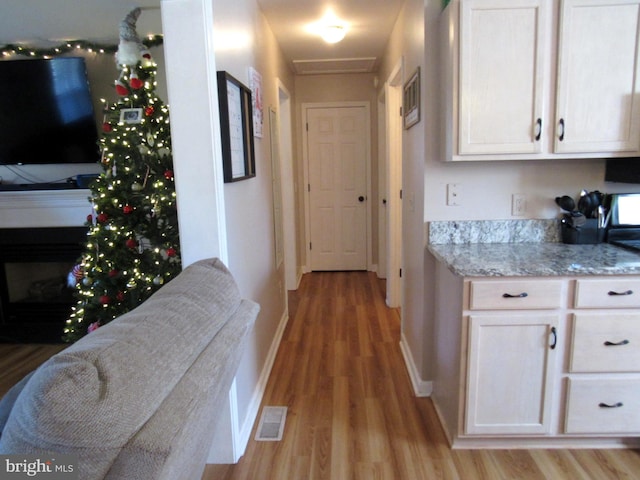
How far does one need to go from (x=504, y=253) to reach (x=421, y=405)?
3.23 ft

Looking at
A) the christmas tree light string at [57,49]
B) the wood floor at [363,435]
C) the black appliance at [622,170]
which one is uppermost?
the christmas tree light string at [57,49]

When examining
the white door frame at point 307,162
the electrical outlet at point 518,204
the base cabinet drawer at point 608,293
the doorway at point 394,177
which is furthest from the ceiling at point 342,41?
the base cabinet drawer at point 608,293

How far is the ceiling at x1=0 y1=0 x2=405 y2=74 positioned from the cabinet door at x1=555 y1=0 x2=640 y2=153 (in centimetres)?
125

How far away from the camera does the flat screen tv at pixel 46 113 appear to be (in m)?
3.23

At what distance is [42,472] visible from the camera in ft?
2.09

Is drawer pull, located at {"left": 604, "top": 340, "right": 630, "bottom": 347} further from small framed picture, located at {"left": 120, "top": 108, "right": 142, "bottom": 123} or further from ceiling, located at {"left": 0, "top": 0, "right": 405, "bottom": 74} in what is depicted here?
small framed picture, located at {"left": 120, "top": 108, "right": 142, "bottom": 123}

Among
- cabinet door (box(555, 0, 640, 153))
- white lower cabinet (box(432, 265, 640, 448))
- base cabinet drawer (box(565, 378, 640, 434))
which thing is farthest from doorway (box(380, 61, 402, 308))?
base cabinet drawer (box(565, 378, 640, 434))

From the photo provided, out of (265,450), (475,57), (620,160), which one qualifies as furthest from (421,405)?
(475,57)

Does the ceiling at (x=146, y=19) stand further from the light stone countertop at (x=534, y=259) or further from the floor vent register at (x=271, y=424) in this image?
the floor vent register at (x=271, y=424)

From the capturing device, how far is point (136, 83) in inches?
87.5

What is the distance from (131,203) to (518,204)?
2116 millimetres

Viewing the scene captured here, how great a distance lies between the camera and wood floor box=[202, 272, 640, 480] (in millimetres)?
1863

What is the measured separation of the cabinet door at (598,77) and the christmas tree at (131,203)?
1991mm

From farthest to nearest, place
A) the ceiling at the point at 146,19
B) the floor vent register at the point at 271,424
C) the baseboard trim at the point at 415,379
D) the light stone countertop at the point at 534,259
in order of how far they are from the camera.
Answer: the ceiling at the point at 146,19, the baseboard trim at the point at 415,379, the floor vent register at the point at 271,424, the light stone countertop at the point at 534,259
